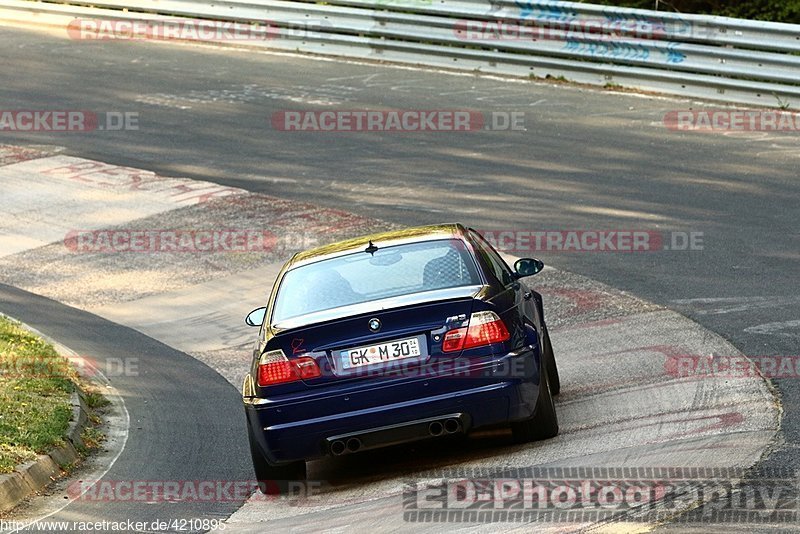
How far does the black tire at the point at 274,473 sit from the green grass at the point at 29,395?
63.5 inches

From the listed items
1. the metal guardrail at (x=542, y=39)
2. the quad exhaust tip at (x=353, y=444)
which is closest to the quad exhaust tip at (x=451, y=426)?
the quad exhaust tip at (x=353, y=444)

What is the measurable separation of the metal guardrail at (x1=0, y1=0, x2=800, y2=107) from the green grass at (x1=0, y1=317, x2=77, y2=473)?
11076 mm

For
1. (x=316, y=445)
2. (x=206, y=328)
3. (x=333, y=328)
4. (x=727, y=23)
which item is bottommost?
(x=206, y=328)

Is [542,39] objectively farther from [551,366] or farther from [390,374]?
[390,374]

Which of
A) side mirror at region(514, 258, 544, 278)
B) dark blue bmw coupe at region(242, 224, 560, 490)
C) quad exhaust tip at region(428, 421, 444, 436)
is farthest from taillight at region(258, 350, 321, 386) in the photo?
side mirror at region(514, 258, 544, 278)

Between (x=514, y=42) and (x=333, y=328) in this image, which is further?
(x=514, y=42)

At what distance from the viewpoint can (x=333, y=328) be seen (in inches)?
318

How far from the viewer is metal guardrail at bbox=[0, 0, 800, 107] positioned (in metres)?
19.3

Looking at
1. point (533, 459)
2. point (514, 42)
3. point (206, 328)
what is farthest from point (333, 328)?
point (514, 42)

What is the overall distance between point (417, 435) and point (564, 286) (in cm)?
557

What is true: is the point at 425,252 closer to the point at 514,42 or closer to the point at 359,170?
the point at 359,170

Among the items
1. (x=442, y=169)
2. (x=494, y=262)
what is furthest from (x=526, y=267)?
(x=442, y=169)

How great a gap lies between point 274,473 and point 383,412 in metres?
0.94

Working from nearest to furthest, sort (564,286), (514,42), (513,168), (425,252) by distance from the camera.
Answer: (425,252)
(564,286)
(513,168)
(514,42)
